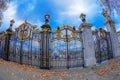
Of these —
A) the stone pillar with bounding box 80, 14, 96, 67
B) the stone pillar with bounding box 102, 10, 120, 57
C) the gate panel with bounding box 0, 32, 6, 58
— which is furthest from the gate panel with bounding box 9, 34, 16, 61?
the stone pillar with bounding box 102, 10, 120, 57

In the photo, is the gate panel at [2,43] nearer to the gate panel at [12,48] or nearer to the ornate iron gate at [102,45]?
the gate panel at [12,48]

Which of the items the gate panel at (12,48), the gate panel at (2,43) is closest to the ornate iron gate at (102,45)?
the gate panel at (12,48)

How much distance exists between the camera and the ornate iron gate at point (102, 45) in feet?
54.1

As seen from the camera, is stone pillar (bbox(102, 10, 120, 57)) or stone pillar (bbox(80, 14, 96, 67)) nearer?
stone pillar (bbox(80, 14, 96, 67))

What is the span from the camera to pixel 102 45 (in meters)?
17.2

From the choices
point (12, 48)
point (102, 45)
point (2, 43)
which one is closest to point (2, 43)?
point (2, 43)

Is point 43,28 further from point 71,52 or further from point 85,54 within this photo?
point 85,54

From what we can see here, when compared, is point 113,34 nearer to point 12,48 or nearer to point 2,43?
point 12,48

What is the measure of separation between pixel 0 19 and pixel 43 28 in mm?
3803

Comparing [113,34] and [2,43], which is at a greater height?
[113,34]

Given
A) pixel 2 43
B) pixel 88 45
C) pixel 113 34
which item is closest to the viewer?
pixel 88 45

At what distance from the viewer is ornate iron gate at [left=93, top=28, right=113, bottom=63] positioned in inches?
650

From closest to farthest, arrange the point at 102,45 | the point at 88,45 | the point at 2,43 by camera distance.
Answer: the point at 88,45
the point at 102,45
the point at 2,43

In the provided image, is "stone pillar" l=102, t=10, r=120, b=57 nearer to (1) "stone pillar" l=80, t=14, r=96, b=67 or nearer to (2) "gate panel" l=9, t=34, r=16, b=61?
(1) "stone pillar" l=80, t=14, r=96, b=67
